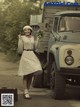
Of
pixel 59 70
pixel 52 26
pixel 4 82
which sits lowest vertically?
pixel 4 82

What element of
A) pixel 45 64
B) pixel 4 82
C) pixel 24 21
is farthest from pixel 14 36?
pixel 45 64

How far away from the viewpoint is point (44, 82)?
13281 millimetres

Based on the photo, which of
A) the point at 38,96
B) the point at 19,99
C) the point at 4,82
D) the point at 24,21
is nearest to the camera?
the point at 19,99

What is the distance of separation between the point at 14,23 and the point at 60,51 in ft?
50.9

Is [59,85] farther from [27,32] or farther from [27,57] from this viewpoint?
[27,32]

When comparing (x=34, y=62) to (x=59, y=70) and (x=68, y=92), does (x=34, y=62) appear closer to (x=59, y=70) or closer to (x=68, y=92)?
(x=59, y=70)

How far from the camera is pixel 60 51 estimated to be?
33.9 ft

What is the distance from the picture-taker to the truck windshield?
37.8 ft

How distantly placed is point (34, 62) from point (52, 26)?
1926 millimetres

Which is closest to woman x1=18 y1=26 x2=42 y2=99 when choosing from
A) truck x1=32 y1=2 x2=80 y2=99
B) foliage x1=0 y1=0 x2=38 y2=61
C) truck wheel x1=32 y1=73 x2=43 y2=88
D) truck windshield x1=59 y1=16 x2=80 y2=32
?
truck x1=32 y1=2 x2=80 y2=99

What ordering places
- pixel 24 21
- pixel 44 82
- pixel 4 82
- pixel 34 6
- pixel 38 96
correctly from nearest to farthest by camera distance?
pixel 38 96, pixel 44 82, pixel 4 82, pixel 24 21, pixel 34 6

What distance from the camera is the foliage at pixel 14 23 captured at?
25375mm

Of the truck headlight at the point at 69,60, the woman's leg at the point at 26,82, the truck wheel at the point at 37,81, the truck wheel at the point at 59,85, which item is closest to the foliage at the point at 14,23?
the truck wheel at the point at 37,81

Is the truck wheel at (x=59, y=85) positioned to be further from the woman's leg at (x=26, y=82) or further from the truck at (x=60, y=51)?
the woman's leg at (x=26, y=82)
